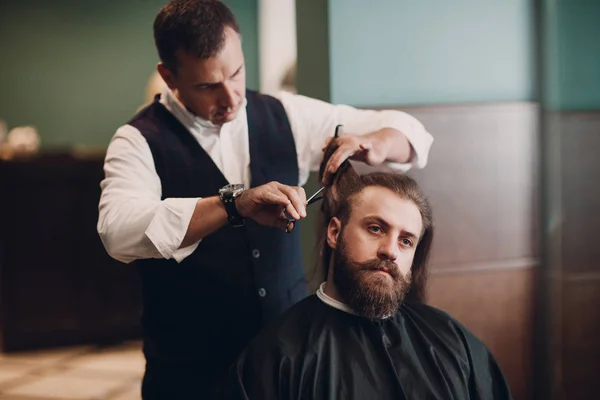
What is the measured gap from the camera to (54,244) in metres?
4.70

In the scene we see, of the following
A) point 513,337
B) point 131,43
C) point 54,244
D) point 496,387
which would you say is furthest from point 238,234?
point 131,43

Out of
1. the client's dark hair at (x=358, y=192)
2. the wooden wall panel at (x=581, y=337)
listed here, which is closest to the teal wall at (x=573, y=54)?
the wooden wall panel at (x=581, y=337)

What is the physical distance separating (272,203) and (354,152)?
1.16ft

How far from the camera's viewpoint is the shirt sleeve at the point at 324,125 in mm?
2135

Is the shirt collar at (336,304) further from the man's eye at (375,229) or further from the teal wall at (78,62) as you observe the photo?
the teal wall at (78,62)

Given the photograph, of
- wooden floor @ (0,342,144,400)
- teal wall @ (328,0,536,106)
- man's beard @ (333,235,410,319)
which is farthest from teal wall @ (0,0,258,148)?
man's beard @ (333,235,410,319)

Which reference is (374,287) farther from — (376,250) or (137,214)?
(137,214)

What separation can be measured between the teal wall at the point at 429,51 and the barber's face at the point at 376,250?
720mm

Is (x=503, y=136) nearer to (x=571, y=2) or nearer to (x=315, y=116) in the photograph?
(x=571, y=2)

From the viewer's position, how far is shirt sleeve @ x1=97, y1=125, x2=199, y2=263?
5.58ft

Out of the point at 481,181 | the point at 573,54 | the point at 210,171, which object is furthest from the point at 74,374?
the point at 573,54

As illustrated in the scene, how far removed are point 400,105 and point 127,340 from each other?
3164 millimetres

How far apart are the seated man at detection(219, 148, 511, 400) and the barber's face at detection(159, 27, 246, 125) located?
1.21ft

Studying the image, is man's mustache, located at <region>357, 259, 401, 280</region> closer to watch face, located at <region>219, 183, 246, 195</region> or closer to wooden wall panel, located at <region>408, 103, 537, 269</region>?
watch face, located at <region>219, 183, 246, 195</region>
